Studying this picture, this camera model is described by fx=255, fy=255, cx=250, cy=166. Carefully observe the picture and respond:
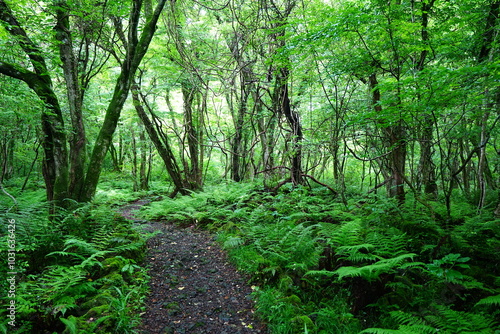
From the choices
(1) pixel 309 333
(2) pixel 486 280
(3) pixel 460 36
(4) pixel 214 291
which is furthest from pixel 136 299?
(3) pixel 460 36

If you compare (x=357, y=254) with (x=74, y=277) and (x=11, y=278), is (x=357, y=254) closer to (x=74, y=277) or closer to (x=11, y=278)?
(x=74, y=277)

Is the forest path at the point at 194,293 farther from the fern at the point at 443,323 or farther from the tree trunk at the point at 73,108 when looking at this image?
the tree trunk at the point at 73,108

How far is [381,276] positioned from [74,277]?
13.0 feet

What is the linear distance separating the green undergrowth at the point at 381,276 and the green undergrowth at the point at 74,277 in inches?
70.0

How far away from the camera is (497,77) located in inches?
129

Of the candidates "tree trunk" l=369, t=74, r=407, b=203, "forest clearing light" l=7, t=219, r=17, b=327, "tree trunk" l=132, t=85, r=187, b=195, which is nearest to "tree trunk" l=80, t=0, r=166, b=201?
"forest clearing light" l=7, t=219, r=17, b=327

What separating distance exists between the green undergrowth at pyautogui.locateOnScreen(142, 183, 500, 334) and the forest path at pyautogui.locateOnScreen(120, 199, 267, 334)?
0.91 ft

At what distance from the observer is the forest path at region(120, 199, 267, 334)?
10.3ft

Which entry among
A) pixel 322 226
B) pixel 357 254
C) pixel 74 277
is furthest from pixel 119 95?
pixel 357 254

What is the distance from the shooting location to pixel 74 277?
3193mm

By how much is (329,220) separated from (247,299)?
103 inches

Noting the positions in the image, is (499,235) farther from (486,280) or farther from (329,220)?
(329,220)

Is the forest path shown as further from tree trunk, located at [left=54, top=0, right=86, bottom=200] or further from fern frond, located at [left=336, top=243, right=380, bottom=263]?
tree trunk, located at [left=54, top=0, right=86, bottom=200]

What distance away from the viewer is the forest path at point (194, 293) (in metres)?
3.14
